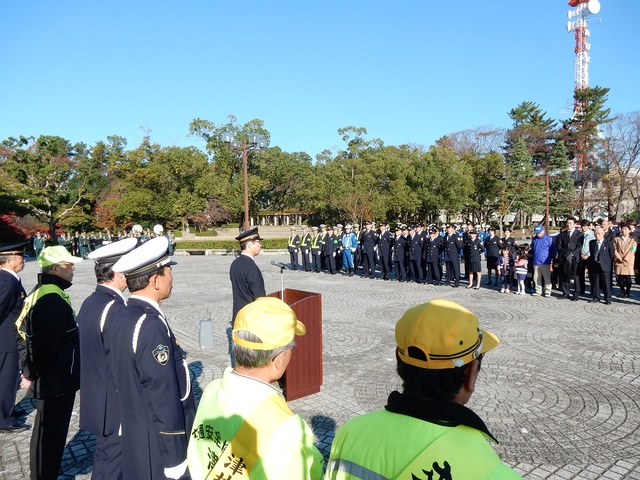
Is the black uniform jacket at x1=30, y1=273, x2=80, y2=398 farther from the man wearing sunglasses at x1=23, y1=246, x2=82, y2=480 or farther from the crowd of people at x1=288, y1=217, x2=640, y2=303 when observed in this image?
the crowd of people at x1=288, y1=217, x2=640, y2=303

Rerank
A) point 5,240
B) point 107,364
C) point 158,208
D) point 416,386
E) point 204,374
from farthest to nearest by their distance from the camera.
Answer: point 158,208 → point 5,240 → point 204,374 → point 107,364 → point 416,386

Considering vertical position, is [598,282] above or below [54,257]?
below

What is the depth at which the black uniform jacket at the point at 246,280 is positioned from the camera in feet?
17.4

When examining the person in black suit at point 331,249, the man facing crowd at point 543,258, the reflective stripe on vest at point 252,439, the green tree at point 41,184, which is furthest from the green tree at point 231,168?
the reflective stripe on vest at point 252,439

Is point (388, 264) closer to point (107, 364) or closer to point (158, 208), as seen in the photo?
point (107, 364)

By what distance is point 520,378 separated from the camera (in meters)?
5.88

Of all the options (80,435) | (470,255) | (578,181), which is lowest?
(80,435)

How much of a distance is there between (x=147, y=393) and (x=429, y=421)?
172cm

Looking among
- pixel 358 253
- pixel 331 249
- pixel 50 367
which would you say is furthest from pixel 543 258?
pixel 50 367

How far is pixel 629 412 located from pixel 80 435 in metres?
5.94

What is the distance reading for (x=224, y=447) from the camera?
5.61 feet

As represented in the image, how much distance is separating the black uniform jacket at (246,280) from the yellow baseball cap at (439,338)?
12.9 ft

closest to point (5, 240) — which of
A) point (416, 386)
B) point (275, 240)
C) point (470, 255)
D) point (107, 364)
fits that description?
point (275, 240)

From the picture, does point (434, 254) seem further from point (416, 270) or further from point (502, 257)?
point (502, 257)
